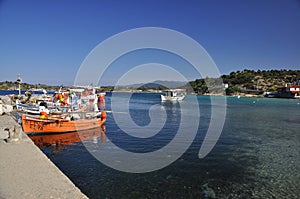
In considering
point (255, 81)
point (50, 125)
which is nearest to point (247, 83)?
point (255, 81)

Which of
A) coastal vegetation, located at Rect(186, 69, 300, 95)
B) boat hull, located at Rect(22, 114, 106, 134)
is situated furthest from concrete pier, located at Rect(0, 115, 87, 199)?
coastal vegetation, located at Rect(186, 69, 300, 95)

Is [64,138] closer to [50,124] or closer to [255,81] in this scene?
[50,124]

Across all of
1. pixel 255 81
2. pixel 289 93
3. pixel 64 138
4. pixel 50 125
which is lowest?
pixel 64 138

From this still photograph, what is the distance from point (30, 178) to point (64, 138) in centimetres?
1093

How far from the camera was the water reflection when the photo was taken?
16.2 m

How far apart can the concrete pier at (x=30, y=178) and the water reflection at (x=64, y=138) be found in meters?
5.30

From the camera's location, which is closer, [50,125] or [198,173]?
[198,173]

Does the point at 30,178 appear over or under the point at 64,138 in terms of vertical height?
over

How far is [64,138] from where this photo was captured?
59.3ft

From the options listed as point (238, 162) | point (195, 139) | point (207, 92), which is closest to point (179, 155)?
point (238, 162)

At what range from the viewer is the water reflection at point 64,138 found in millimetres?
16203

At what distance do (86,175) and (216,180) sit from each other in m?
5.69

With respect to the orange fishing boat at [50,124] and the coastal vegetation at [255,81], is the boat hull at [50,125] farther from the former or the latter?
the coastal vegetation at [255,81]

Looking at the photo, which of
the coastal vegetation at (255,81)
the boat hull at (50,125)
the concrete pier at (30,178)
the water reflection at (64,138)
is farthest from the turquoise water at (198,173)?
the coastal vegetation at (255,81)
